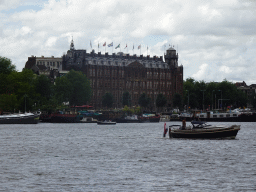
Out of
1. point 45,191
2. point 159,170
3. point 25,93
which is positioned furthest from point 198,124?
point 25,93

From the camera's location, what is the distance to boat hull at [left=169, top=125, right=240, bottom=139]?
76.6m

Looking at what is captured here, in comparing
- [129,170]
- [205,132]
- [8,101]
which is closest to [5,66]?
[8,101]

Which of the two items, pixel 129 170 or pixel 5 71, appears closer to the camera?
pixel 129 170

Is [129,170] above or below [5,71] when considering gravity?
below

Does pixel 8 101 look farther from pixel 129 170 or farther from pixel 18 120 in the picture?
pixel 129 170

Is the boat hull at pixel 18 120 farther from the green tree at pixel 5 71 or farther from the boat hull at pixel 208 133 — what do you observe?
the boat hull at pixel 208 133

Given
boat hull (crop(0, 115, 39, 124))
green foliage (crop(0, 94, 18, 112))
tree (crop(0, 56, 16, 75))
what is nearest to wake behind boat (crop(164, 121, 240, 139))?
boat hull (crop(0, 115, 39, 124))

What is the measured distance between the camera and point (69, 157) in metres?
55.4

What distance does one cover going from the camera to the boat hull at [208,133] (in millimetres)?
76625

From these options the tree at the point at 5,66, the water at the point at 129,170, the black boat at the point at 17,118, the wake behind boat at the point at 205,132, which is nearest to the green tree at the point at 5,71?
the tree at the point at 5,66

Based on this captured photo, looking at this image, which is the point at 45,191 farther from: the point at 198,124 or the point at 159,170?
the point at 198,124

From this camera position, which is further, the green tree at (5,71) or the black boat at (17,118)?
the green tree at (5,71)

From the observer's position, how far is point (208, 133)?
76.6 meters

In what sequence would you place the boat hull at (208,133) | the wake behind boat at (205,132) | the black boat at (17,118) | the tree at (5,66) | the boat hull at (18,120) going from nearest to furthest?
the boat hull at (208,133) → the wake behind boat at (205,132) → the black boat at (17,118) → the boat hull at (18,120) → the tree at (5,66)
